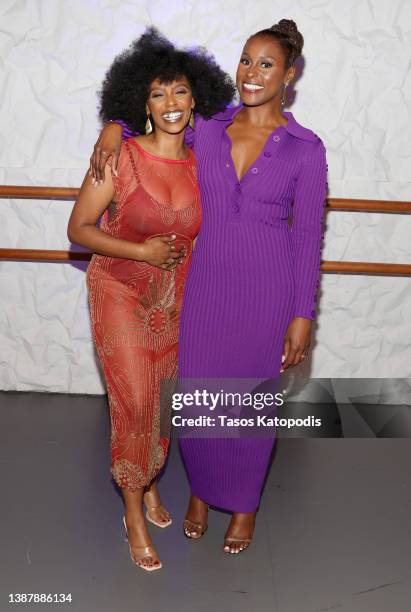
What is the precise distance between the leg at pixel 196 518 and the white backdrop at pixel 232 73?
138 centimetres

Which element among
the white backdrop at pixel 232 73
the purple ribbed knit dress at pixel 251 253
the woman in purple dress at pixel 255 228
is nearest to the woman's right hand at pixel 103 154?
the woman in purple dress at pixel 255 228

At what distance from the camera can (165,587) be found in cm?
253

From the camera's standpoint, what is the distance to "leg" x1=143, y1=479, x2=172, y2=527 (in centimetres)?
291

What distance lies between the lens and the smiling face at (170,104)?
2467mm

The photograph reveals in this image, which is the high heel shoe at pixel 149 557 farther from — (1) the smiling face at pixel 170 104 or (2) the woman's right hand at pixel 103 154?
(1) the smiling face at pixel 170 104

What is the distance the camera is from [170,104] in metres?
2.46

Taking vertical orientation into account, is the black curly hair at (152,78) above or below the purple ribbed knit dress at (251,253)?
above

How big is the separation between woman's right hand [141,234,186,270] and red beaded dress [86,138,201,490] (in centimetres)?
4

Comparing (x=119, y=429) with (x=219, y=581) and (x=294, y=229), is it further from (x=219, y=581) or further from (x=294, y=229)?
(x=294, y=229)

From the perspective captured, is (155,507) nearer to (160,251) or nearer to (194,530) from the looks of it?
(194,530)

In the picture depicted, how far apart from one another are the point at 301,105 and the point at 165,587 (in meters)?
2.31

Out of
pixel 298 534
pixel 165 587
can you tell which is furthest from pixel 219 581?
pixel 298 534

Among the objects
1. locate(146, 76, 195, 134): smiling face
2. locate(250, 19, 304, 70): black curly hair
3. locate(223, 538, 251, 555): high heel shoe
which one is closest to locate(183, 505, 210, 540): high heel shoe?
locate(223, 538, 251, 555): high heel shoe

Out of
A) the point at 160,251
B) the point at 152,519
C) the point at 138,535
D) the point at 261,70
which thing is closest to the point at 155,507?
the point at 152,519
